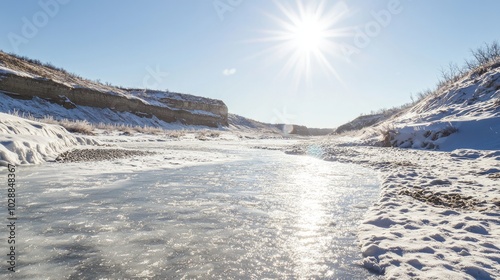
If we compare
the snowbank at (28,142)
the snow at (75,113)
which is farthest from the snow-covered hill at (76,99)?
the snowbank at (28,142)

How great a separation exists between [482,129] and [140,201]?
44.1 feet

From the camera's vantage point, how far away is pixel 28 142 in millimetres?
7520

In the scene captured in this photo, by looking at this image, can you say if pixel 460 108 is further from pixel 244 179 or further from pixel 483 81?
pixel 244 179

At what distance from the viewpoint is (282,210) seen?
12.2 ft

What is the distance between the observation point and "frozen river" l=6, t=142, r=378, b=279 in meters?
2.05

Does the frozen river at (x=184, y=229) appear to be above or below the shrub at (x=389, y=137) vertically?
below

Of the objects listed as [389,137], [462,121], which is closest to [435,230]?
[462,121]

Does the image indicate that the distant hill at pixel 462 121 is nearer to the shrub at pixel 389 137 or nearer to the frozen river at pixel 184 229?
the shrub at pixel 389 137

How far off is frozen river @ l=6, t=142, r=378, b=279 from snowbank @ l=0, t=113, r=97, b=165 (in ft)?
6.67

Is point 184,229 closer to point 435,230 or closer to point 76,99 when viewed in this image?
point 435,230

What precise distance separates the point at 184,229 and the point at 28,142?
7.06m

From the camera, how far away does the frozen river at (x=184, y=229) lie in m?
2.05

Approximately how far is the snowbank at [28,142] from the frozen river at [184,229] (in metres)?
2.03

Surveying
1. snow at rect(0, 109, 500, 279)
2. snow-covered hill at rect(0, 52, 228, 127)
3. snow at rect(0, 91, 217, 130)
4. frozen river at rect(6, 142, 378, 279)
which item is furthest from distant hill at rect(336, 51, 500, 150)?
snow-covered hill at rect(0, 52, 228, 127)
